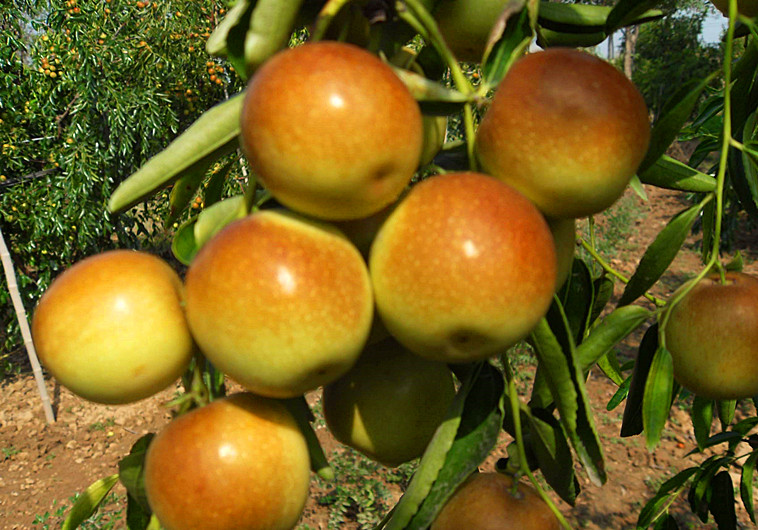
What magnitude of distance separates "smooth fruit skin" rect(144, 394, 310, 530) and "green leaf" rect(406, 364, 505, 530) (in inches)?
4.5

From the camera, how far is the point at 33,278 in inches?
197

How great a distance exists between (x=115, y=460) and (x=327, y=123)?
155 inches

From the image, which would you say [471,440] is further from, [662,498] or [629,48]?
[629,48]

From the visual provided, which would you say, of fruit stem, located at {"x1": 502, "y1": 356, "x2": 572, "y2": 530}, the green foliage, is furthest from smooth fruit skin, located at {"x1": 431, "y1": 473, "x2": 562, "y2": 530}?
the green foliage

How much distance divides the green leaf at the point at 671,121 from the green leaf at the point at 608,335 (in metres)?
0.15

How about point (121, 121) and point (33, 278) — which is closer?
point (121, 121)

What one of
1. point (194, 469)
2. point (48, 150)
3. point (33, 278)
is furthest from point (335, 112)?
point (33, 278)

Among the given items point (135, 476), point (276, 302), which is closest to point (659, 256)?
point (276, 302)

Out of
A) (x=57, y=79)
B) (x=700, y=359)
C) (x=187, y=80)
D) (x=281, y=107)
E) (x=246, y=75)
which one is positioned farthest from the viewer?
(x=187, y=80)

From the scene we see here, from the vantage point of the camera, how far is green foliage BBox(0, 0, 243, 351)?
447 centimetres

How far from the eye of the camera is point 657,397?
649 millimetres

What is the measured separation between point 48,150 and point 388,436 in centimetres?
480

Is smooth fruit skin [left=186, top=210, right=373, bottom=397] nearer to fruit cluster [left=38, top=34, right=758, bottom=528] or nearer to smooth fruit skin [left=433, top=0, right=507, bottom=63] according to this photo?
fruit cluster [left=38, top=34, right=758, bottom=528]

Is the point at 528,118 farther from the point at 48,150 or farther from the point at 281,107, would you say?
the point at 48,150
